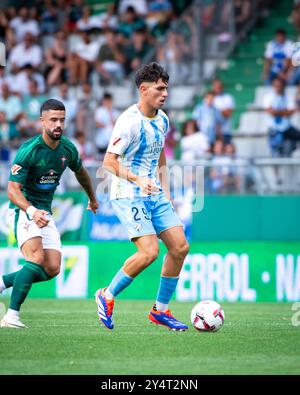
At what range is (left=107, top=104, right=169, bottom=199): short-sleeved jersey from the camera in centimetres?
1023

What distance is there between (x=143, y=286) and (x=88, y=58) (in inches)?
314

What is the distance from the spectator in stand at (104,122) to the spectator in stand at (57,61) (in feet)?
10.3

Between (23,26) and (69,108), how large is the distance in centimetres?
443

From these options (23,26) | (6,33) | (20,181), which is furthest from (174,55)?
(20,181)

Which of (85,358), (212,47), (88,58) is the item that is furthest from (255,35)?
(85,358)

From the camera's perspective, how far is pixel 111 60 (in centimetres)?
2284

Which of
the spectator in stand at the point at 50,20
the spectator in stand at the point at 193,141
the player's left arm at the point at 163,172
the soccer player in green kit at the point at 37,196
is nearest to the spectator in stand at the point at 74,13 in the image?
the spectator in stand at the point at 50,20

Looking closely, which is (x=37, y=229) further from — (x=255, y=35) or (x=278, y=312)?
(x=255, y=35)

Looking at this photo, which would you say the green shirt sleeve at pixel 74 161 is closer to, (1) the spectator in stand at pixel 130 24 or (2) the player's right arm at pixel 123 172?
(2) the player's right arm at pixel 123 172

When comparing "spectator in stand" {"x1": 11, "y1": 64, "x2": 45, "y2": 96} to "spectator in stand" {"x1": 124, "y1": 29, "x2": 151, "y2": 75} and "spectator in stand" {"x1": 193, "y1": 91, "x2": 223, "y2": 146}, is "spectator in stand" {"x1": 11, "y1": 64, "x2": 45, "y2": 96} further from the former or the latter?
"spectator in stand" {"x1": 193, "y1": 91, "x2": 223, "y2": 146}

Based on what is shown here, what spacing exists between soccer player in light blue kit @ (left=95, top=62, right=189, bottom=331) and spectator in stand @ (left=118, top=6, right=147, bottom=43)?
515 inches

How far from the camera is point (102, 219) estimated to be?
18500mm

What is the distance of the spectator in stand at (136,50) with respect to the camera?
2255cm

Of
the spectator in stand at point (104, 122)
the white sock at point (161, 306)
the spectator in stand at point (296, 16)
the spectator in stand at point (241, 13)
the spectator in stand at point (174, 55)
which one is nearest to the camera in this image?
the white sock at point (161, 306)
